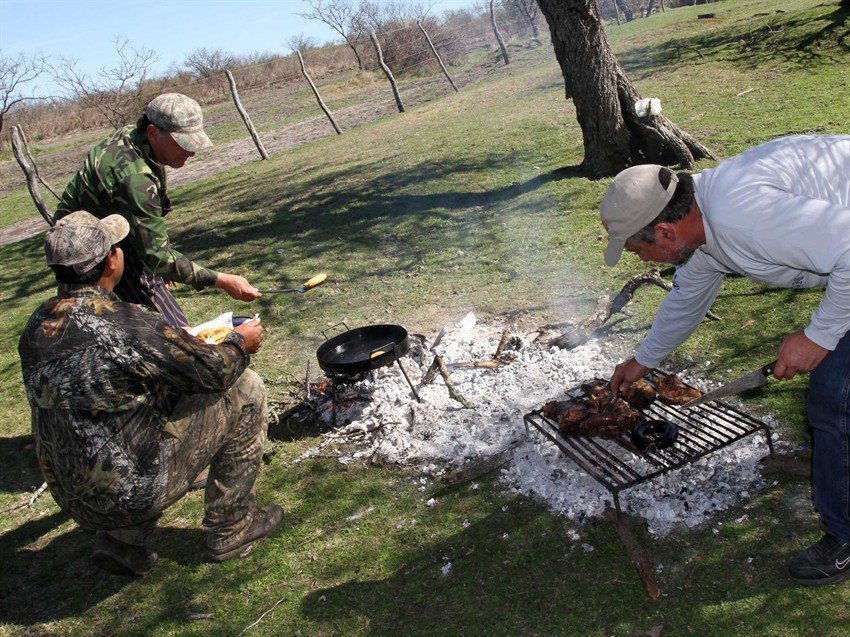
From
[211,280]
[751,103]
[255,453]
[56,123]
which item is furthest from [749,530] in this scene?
[56,123]

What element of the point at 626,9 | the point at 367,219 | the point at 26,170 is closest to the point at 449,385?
the point at 367,219

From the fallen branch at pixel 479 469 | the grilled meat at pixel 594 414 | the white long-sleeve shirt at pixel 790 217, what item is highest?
the white long-sleeve shirt at pixel 790 217

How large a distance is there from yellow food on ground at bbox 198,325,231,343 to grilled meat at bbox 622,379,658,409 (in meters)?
2.59

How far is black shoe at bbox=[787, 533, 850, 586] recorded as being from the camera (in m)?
2.78

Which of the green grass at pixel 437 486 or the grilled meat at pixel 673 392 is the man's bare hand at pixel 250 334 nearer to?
the green grass at pixel 437 486

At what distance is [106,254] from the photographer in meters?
3.12

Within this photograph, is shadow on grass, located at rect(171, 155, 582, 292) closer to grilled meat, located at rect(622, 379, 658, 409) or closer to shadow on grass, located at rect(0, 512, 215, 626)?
grilled meat, located at rect(622, 379, 658, 409)

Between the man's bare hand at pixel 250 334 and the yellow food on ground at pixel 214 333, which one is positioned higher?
the man's bare hand at pixel 250 334

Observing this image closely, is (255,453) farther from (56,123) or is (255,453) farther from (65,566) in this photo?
(56,123)

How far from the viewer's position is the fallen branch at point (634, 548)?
2.96 metres

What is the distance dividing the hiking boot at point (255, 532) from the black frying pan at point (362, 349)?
1.08m

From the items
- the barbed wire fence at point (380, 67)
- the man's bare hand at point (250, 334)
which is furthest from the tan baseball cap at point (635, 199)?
the barbed wire fence at point (380, 67)

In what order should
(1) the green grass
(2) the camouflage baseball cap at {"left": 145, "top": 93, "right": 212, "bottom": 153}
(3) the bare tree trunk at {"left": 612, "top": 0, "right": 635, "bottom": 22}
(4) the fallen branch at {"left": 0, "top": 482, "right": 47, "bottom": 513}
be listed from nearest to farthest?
(1) the green grass < (2) the camouflage baseball cap at {"left": 145, "top": 93, "right": 212, "bottom": 153} < (4) the fallen branch at {"left": 0, "top": 482, "right": 47, "bottom": 513} < (3) the bare tree trunk at {"left": 612, "top": 0, "right": 635, "bottom": 22}

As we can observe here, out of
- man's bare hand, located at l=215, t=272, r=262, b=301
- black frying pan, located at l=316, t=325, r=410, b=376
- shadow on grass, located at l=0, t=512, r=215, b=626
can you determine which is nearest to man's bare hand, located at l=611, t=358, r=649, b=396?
black frying pan, located at l=316, t=325, r=410, b=376
